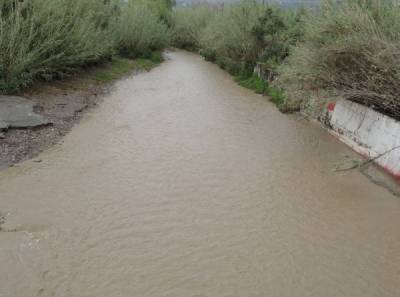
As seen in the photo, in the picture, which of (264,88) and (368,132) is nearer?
(368,132)

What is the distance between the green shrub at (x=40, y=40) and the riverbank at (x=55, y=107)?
1.34ft

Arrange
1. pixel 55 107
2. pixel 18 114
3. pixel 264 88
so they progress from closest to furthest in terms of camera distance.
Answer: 1. pixel 18 114
2. pixel 55 107
3. pixel 264 88

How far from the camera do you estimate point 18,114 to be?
7.49 m

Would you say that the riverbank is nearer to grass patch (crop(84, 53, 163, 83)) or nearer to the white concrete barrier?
grass patch (crop(84, 53, 163, 83))

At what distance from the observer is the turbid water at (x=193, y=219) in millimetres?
3838

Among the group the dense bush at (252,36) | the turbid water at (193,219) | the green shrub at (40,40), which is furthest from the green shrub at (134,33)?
the turbid water at (193,219)

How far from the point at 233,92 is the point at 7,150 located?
8202 millimetres

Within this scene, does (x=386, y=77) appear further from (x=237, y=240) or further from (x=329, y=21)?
(x=237, y=240)

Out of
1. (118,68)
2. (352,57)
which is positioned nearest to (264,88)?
(352,57)

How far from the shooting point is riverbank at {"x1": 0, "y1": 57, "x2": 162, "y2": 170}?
646 cm

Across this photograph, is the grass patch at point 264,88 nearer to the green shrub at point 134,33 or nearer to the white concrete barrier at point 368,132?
the white concrete barrier at point 368,132

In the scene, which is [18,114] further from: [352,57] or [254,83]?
[254,83]

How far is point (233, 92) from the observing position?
12.9 meters

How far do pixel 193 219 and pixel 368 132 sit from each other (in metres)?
4.19
